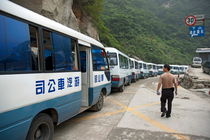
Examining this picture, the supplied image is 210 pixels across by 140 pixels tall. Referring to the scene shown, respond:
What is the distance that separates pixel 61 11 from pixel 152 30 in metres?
63.4

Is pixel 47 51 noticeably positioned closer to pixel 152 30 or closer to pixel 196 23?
pixel 196 23

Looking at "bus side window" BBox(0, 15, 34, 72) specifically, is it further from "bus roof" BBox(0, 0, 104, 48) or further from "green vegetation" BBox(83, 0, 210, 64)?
"green vegetation" BBox(83, 0, 210, 64)

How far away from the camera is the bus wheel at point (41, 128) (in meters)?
3.13

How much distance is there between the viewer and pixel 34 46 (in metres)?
3.27

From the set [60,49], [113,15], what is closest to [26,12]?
[60,49]

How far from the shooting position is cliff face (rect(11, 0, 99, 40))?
10.3 meters

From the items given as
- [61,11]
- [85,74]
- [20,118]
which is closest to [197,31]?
[61,11]

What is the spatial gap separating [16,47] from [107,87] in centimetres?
505

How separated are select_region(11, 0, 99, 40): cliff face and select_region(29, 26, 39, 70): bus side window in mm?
7495

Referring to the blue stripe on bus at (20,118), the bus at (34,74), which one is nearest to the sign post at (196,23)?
the bus at (34,74)

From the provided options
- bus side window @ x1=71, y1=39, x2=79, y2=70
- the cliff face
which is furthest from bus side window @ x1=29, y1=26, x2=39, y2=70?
the cliff face

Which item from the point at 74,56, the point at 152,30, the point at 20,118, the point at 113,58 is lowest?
the point at 20,118

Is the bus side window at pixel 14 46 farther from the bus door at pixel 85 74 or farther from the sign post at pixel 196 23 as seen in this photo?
the sign post at pixel 196 23

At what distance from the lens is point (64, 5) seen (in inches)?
509
